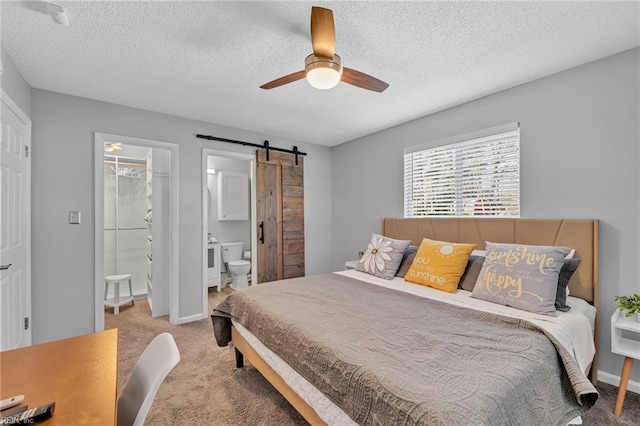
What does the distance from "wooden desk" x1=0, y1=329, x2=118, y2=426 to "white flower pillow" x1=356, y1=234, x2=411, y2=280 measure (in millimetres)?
2286

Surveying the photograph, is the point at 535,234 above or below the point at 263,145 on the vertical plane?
below

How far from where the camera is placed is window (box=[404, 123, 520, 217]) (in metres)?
2.74

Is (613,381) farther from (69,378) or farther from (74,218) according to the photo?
(74,218)

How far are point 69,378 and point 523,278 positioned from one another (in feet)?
8.15

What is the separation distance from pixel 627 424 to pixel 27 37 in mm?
4614

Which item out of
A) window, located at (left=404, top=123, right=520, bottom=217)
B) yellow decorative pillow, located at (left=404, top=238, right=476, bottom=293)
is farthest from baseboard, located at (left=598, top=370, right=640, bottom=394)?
window, located at (left=404, top=123, right=520, bottom=217)

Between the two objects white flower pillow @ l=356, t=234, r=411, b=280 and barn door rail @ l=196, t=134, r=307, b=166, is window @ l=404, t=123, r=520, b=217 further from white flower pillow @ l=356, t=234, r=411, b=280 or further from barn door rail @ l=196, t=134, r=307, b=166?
barn door rail @ l=196, t=134, r=307, b=166

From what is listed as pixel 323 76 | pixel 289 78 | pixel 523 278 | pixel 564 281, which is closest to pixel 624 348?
pixel 564 281

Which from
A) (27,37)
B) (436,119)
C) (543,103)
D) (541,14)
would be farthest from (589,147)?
(27,37)

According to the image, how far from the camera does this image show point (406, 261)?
9.72ft

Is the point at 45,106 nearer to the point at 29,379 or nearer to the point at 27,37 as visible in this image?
the point at 27,37

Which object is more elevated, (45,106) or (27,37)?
(27,37)

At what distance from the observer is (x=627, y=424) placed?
1.74m

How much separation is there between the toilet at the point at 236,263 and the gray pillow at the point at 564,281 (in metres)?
4.26
